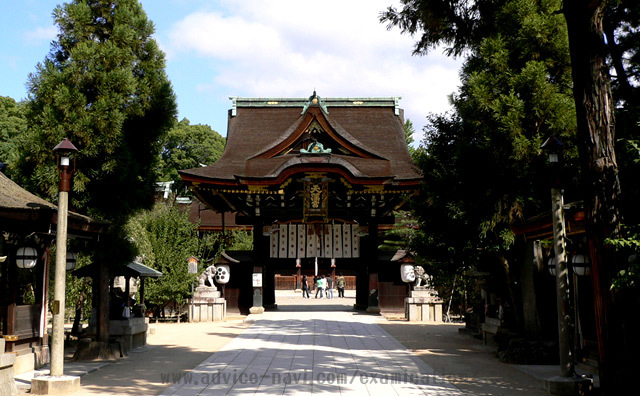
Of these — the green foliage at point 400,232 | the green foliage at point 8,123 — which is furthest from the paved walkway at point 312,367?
the green foliage at point 8,123

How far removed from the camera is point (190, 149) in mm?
54969

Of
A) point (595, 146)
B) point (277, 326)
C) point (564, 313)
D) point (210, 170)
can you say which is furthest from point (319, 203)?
point (595, 146)

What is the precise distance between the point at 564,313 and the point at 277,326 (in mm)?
10675

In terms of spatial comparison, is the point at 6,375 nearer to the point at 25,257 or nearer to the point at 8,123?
the point at 25,257

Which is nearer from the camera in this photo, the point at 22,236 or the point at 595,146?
the point at 595,146

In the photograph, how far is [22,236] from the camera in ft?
35.0

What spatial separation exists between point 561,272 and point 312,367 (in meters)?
4.53

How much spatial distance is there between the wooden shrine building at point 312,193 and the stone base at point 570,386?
44.8ft

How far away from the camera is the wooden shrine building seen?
21703 millimetres

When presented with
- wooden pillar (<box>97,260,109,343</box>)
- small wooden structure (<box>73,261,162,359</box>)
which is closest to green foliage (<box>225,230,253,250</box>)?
small wooden structure (<box>73,261,162,359</box>)

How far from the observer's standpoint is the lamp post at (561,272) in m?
8.38

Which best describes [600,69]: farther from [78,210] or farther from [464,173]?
[78,210]

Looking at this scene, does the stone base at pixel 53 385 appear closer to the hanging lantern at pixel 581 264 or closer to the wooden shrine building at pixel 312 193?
the hanging lantern at pixel 581 264

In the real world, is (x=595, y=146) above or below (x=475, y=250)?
above
